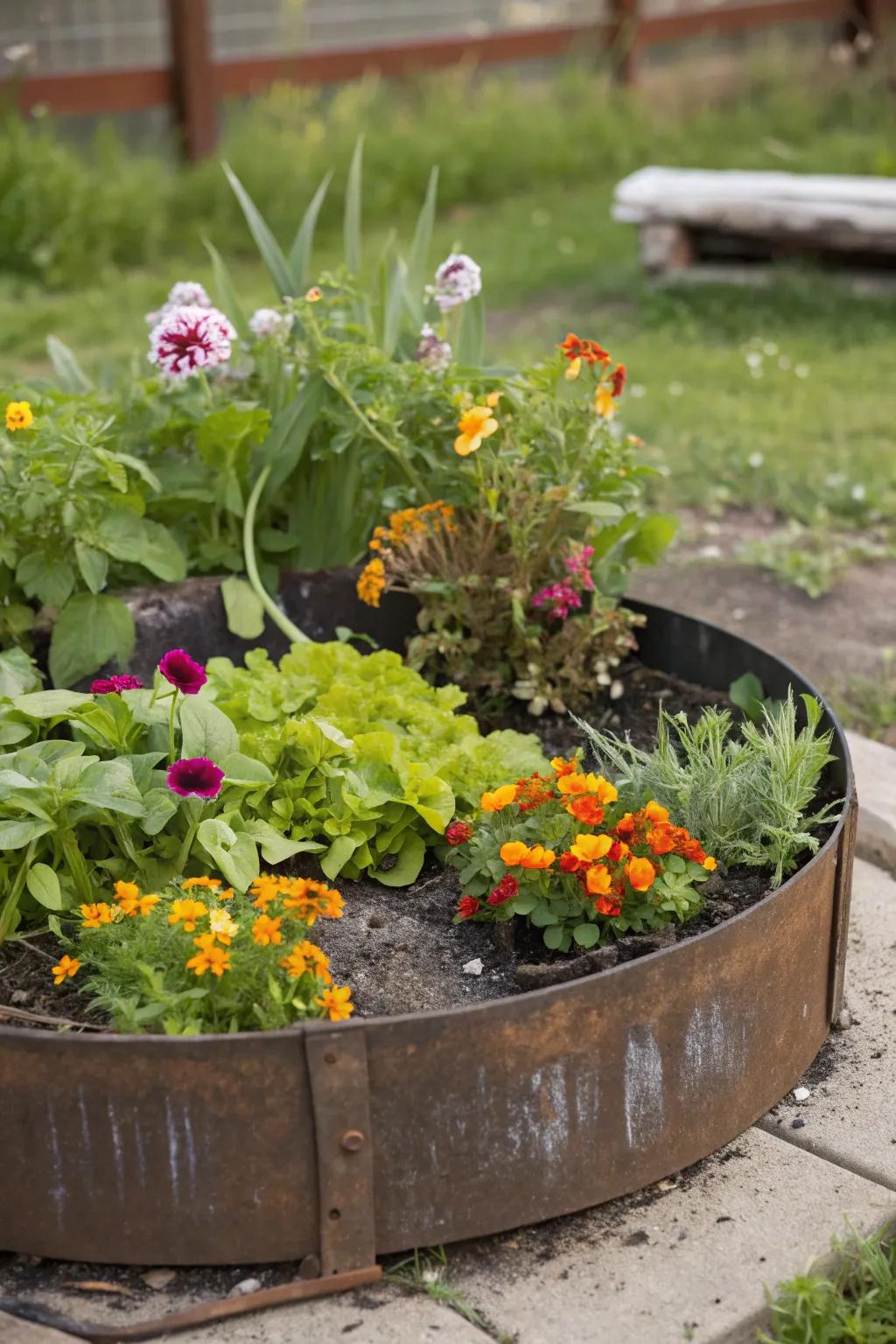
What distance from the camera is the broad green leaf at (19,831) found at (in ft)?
7.06

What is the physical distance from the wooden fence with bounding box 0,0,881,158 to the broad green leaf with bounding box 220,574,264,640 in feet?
17.5

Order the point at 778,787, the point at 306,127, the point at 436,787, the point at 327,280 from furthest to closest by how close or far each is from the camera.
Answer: the point at 306,127, the point at 327,280, the point at 436,787, the point at 778,787

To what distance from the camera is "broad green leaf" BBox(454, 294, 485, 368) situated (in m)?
3.34

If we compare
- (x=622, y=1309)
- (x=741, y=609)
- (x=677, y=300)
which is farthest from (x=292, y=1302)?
(x=677, y=300)

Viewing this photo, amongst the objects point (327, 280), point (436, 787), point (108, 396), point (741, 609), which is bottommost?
point (741, 609)

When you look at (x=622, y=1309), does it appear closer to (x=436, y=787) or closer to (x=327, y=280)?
(x=436, y=787)

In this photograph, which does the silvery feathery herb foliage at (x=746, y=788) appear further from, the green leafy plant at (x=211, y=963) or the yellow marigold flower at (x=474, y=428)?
the yellow marigold flower at (x=474, y=428)

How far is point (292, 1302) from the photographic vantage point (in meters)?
1.91

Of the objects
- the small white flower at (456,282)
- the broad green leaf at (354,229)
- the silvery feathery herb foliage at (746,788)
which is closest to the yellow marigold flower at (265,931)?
the silvery feathery herb foliage at (746,788)

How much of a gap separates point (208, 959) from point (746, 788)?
889mm

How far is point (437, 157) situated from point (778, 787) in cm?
→ 726

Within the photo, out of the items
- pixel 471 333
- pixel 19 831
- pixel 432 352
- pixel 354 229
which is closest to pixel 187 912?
pixel 19 831

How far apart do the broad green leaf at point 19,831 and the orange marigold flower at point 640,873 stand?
2.65 feet

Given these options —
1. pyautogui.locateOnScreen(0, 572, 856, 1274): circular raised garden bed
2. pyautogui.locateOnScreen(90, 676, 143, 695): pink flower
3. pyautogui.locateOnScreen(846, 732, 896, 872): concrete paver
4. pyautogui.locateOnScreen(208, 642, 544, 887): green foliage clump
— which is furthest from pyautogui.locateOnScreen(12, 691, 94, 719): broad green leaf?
pyautogui.locateOnScreen(846, 732, 896, 872): concrete paver
